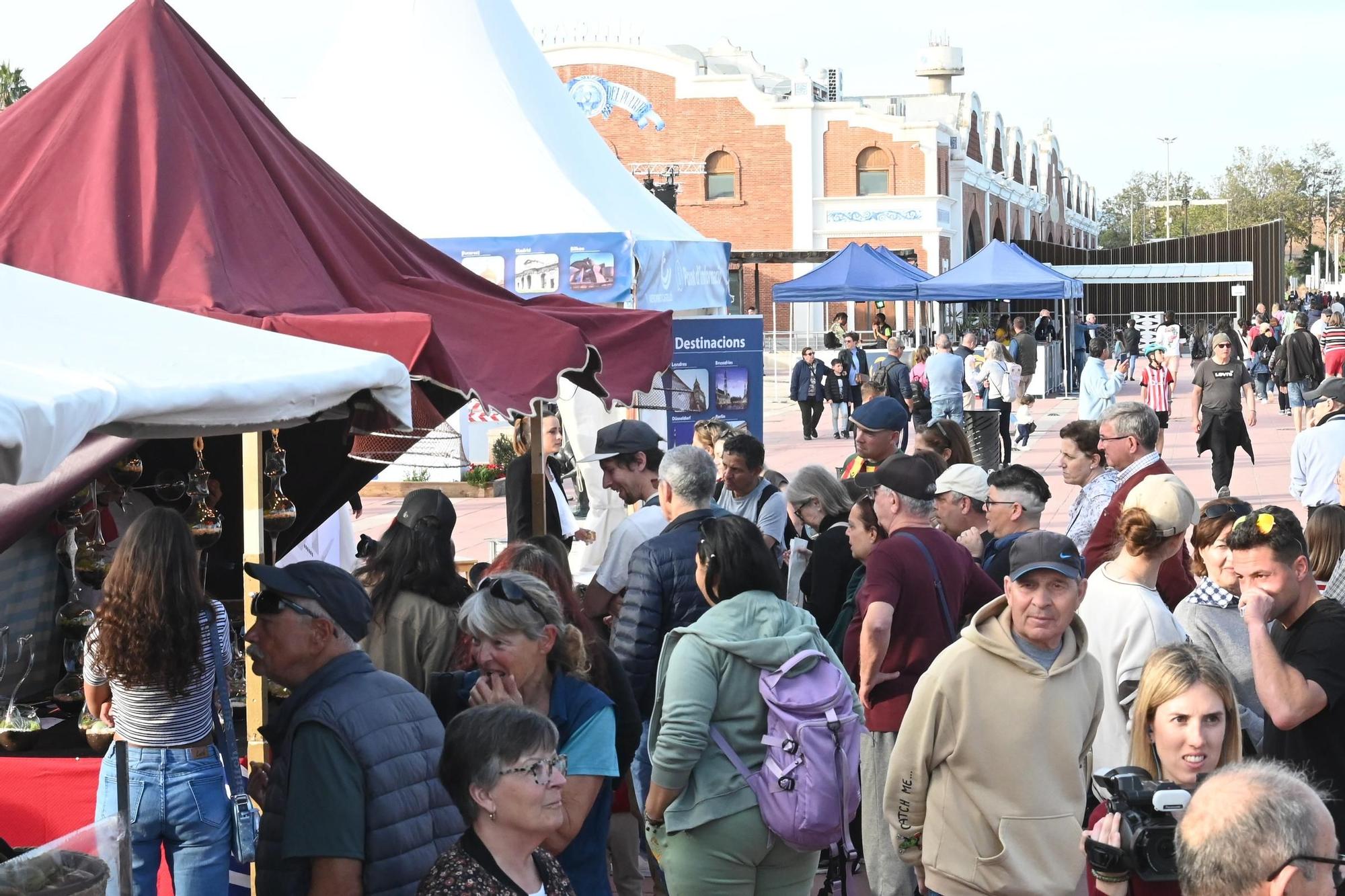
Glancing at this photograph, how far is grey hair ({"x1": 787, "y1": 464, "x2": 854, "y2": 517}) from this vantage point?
7.16m

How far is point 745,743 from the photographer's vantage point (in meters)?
4.41

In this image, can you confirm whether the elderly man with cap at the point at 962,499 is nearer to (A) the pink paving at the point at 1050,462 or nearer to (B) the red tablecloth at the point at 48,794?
(B) the red tablecloth at the point at 48,794

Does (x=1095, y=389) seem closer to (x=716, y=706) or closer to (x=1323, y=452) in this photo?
(x=1323, y=452)

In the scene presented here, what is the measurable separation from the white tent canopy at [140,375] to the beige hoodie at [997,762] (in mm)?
1762

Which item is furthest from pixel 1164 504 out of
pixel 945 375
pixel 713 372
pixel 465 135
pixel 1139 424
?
pixel 945 375

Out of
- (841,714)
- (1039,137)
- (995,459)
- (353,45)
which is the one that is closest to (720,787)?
(841,714)

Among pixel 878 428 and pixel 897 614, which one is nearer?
pixel 897 614

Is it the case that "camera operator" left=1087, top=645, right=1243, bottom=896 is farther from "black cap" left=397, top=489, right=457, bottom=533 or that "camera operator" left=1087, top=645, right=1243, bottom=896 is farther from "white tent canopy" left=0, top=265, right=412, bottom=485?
"black cap" left=397, top=489, right=457, bottom=533

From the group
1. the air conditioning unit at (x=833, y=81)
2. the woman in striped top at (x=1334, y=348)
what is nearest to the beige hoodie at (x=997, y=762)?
the woman in striped top at (x=1334, y=348)

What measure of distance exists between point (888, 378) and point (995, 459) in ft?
13.8

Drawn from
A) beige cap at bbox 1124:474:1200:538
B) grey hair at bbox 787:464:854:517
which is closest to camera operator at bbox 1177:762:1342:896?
beige cap at bbox 1124:474:1200:538

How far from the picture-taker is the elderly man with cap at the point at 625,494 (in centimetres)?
615

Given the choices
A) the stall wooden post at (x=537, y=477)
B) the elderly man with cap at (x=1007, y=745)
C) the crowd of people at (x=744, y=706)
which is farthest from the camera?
the stall wooden post at (x=537, y=477)

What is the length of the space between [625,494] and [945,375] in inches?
541
